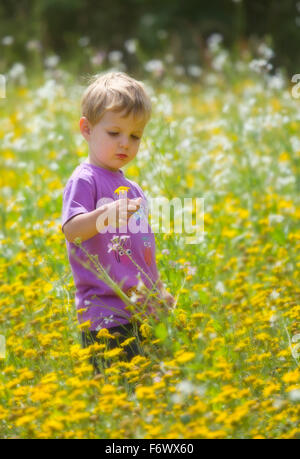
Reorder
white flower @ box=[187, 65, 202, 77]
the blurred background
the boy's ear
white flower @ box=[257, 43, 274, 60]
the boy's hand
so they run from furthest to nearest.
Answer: the blurred background, white flower @ box=[187, 65, 202, 77], white flower @ box=[257, 43, 274, 60], the boy's ear, the boy's hand

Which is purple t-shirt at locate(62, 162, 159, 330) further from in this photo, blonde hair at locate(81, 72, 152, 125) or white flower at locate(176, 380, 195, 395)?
white flower at locate(176, 380, 195, 395)

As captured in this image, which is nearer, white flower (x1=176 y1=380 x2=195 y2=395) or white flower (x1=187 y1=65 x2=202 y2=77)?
white flower (x1=176 y1=380 x2=195 y2=395)

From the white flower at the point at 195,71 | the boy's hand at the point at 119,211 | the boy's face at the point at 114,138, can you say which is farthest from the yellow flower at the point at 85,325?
the white flower at the point at 195,71

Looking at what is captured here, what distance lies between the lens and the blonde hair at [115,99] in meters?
2.45

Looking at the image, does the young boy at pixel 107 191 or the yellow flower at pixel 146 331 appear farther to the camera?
the young boy at pixel 107 191

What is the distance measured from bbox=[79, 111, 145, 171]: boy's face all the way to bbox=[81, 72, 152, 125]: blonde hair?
0.07 ft

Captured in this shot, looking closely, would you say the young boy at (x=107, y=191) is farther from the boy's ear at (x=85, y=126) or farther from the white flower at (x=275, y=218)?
the white flower at (x=275, y=218)

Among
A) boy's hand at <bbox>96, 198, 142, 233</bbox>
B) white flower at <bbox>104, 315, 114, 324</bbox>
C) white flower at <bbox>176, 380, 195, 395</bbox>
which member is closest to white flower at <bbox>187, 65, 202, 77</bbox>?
white flower at <bbox>104, 315, 114, 324</bbox>

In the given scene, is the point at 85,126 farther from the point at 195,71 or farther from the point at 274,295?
the point at 195,71

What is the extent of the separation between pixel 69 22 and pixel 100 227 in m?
15.5

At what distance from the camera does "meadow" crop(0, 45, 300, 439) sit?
75.2 inches

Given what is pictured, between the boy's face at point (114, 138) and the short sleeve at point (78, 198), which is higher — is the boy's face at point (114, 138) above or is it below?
above

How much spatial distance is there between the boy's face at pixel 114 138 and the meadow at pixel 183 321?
432 millimetres
